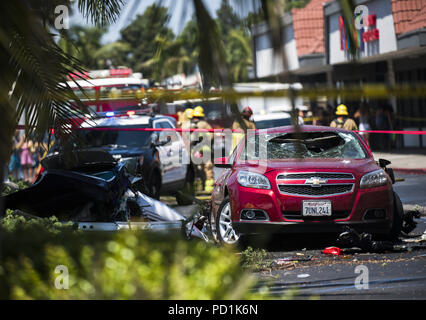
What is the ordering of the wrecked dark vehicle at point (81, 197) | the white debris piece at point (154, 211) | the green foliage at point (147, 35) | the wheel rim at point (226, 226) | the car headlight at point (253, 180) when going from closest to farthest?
the green foliage at point (147, 35)
the wrecked dark vehicle at point (81, 197)
the white debris piece at point (154, 211)
the car headlight at point (253, 180)
the wheel rim at point (226, 226)

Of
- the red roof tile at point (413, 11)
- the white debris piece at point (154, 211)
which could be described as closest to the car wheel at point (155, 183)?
the red roof tile at point (413, 11)

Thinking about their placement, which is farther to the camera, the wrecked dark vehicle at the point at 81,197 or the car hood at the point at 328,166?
the car hood at the point at 328,166

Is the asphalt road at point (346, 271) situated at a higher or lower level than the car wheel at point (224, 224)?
lower

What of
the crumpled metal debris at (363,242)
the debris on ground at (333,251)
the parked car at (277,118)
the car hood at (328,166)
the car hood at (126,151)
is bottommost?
the debris on ground at (333,251)

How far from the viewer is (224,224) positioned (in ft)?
34.7

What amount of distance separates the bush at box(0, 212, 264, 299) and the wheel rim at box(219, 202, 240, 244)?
7.40 m

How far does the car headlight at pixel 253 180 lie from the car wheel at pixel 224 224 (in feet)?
1.37

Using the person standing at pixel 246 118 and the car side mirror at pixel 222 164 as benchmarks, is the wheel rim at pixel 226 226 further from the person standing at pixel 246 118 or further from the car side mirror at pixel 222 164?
the person standing at pixel 246 118

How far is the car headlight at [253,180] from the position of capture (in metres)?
9.98

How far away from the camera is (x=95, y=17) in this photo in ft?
13.3

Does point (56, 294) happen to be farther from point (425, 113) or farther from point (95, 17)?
point (425, 113)
